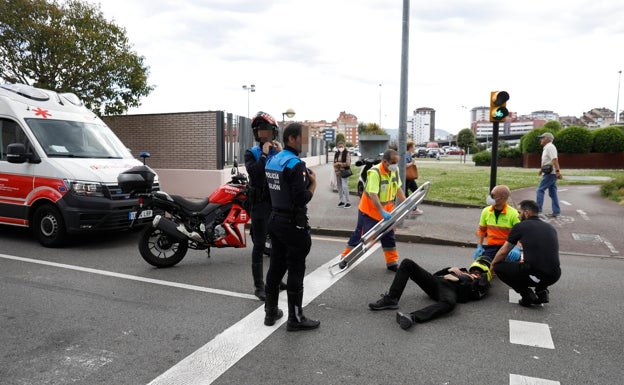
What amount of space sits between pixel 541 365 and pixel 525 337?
21.4 inches

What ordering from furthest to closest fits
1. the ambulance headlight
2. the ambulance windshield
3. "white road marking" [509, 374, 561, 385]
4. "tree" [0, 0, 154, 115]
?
"tree" [0, 0, 154, 115]
the ambulance windshield
the ambulance headlight
"white road marking" [509, 374, 561, 385]

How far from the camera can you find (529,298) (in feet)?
15.6

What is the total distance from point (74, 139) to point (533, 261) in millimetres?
7503

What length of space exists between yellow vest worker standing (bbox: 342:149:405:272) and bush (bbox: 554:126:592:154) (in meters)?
26.9

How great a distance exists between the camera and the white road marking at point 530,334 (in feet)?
12.8

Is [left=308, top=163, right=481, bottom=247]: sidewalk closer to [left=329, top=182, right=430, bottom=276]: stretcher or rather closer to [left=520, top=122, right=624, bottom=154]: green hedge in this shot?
[left=329, top=182, right=430, bottom=276]: stretcher

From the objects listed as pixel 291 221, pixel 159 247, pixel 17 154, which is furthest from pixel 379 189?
pixel 17 154

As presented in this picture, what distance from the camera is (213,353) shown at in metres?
3.67

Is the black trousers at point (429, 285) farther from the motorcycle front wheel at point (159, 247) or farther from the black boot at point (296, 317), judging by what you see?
the motorcycle front wheel at point (159, 247)

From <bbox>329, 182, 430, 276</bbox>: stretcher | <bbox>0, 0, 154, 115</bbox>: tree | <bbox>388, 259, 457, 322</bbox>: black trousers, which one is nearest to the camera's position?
<bbox>388, 259, 457, 322</bbox>: black trousers

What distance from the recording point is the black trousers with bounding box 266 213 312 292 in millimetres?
4012

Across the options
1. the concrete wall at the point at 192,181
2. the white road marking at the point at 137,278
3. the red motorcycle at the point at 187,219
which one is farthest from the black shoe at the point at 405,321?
the concrete wall at the point at 192,181

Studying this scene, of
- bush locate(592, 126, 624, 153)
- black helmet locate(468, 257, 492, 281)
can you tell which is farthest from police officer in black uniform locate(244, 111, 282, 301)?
bush locate(592, 126, 624, 153)

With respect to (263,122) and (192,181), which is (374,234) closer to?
(263,122)
